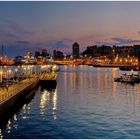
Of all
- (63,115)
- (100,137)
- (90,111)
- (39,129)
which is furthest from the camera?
(90,111)

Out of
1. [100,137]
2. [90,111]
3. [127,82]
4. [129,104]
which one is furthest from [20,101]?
[127,82]

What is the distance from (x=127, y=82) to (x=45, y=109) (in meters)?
33.6

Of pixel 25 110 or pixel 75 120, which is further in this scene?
pixel 25 110

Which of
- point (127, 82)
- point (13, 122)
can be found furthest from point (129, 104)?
point (127, 82)

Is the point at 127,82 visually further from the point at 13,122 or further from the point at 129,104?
the point at 13,122

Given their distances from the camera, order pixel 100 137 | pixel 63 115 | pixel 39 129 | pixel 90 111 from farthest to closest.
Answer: pixel 90 111 < pixel 63 115 < pixel 39 129 < pixel 100 137

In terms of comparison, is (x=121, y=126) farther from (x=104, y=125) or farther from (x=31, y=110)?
(x=31, y=110)

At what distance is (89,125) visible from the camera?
23359mm

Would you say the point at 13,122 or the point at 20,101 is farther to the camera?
the point at 20,101

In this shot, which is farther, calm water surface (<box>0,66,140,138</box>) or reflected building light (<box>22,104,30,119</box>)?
reflected building light (<box>22,104,30,119</box>)

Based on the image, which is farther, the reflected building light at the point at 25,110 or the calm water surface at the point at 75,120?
the reflected building light at the point at 25,110

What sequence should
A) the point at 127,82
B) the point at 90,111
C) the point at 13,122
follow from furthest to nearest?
the point at 127,82, the point at 90,111, the point at 13,122

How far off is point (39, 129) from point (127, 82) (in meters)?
41.6

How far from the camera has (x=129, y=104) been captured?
34.1m
